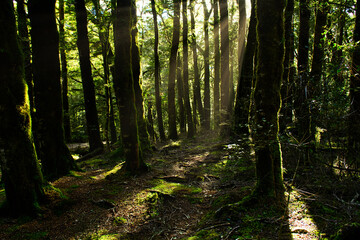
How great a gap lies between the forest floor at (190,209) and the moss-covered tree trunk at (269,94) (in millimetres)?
531

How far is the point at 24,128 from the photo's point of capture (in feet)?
15.6

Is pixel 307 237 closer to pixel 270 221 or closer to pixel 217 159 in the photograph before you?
pixel 270 221

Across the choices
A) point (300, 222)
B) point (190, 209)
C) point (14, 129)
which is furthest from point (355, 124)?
point (14, 129)

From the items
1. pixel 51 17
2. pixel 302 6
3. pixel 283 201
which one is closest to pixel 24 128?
pixel 51 17

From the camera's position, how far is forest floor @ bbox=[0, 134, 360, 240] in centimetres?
388

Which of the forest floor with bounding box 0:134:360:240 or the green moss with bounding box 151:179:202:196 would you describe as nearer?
the forest floor with bounding box 0:134:360:240

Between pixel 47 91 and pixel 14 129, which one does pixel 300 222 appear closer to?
pixel 14 129

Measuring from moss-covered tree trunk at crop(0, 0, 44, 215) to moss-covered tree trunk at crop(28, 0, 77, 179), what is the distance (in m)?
2.36

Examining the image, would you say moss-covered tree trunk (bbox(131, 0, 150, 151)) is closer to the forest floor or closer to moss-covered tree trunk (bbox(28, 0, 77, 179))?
the forest floor

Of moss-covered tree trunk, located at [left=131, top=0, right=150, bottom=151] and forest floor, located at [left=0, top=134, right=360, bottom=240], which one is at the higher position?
moss-covered tree trunk, located at [left=131, top=0, right=150, bottom=151]

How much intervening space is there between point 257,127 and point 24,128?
514 centimetres

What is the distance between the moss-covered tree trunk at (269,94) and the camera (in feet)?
15.0

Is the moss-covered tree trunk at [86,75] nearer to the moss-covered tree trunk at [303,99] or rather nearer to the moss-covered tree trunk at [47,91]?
the moss-covered tree trunk at [47,91]

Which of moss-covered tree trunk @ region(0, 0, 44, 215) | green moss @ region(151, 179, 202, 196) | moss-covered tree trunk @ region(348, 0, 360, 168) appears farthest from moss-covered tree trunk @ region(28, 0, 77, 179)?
moss-covered tree trunk @ region(348, 0, 360, 168)
